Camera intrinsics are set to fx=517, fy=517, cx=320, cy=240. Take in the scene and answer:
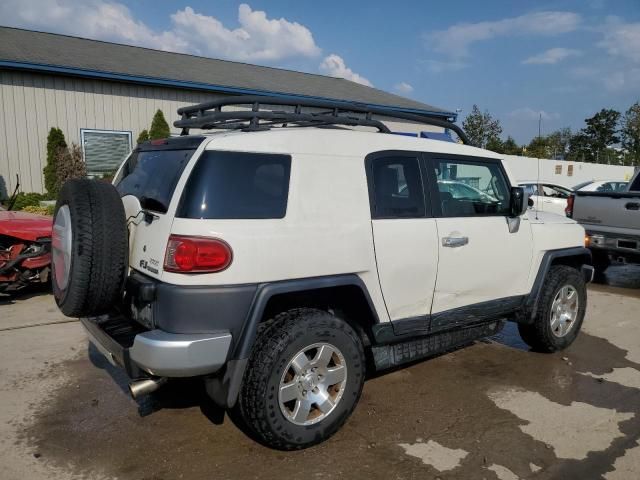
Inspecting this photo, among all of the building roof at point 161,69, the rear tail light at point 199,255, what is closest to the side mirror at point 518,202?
the rear tail light at point 199,255

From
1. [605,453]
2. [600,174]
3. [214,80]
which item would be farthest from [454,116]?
[605,453]

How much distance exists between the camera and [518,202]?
4094 millimetres

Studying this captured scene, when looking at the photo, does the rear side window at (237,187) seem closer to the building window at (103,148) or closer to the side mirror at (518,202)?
the side mirror at (518,202)

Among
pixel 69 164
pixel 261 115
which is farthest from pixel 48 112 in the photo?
pixel 261 115

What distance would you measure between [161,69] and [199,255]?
45.5ft

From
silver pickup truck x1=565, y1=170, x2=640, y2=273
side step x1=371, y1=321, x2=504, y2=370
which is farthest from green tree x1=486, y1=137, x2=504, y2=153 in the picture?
side step x1=371, y1=321, x2=504, y2=370

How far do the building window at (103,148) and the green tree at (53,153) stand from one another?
0.64 meters

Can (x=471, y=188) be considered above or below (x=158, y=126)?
below

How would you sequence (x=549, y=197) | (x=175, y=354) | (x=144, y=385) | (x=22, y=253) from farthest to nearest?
(x=549, y=197)
(x=22, y=253)
(x=144, y=385)
(x=175, y=354)

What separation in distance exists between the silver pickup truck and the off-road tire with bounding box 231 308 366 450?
5.26 metres

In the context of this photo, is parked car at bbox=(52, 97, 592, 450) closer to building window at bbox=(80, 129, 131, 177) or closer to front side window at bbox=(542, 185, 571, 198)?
building window at bbox=(80, 129, 131, 177)

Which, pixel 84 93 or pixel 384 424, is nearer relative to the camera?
pixel 384 424

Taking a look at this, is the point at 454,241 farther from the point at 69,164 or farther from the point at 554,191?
the point at 554,191

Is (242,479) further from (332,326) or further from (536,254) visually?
(536,254)
